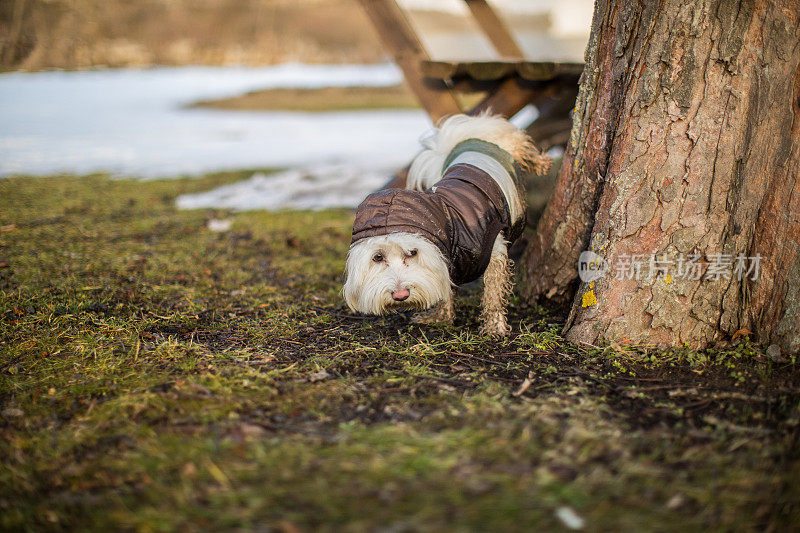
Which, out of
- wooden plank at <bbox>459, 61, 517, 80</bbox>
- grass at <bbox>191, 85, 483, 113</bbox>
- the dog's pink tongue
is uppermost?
grass at <bbox>191, 85, 483, 113</bbox>

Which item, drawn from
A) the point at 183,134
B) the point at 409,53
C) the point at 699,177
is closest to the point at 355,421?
the point at 699,177

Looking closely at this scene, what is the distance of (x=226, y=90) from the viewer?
2208 centimetres

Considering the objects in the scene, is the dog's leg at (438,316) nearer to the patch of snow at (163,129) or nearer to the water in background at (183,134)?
the water in background at (183,134)

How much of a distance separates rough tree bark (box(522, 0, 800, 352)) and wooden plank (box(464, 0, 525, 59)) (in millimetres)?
4885

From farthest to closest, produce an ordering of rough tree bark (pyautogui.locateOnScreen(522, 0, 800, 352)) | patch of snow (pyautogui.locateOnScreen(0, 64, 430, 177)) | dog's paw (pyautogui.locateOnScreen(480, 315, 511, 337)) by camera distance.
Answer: patch of snow (pyautogui.locateOnScreen(0, 64, 430, 177)) < dog's paw (pyautogui.locateOnScreen(480, 315, 511, 337)) < rough tree bark (pyautogui.locateOnScreen(522, 0, 800, 352))

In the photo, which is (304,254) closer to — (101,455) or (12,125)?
(101,455)

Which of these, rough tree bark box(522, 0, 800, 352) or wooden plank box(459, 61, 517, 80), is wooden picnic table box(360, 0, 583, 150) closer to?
wooden plank box(459, 61, 517, 80)

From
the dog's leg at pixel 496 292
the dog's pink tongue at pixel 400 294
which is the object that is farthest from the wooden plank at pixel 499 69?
the dog's pink tongue at pixel 400 294

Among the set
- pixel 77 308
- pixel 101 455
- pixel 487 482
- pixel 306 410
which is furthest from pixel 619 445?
pixel 77 308

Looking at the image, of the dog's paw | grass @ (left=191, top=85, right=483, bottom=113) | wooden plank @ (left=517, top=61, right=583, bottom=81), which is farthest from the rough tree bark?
grass @ (left=191, top=85, right=483, bottom=113)

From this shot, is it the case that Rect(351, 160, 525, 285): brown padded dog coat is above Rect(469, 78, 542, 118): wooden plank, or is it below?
below

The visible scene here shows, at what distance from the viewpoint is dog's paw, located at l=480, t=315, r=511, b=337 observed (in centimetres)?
382

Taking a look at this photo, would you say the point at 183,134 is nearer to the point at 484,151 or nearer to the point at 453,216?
the point at 484,151

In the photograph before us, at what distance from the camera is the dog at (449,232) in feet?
11.4
